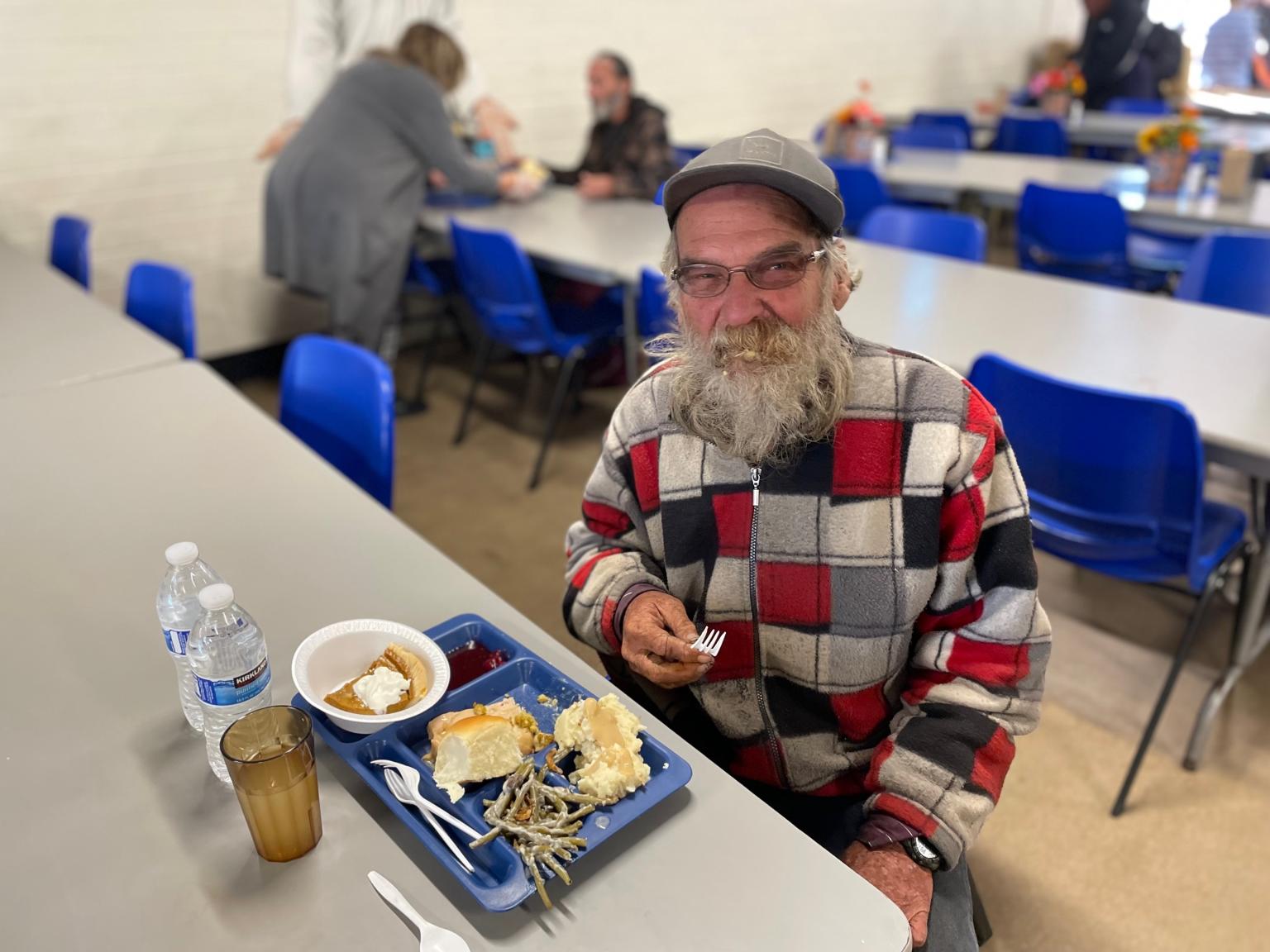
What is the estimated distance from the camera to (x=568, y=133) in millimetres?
5047

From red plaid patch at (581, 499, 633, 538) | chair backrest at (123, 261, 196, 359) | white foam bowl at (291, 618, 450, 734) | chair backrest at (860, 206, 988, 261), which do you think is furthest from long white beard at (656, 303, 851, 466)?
chair backrest at (860, 206, 988, 261)

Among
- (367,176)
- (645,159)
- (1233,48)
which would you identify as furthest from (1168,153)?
(1233,48)

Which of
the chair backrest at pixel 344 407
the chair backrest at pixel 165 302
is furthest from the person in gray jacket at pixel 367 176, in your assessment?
the chair backrest at pixel 344 407

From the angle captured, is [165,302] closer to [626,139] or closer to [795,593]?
[626,139]

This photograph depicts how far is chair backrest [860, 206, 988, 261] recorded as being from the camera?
3043 millimetres

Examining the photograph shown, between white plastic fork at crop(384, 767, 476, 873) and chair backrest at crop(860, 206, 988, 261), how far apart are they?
2.70 meters

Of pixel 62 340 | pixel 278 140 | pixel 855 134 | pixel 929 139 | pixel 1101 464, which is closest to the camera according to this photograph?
pixel 1101 464

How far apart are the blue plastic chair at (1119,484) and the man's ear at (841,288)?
70cm

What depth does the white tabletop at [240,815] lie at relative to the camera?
2.65 ft

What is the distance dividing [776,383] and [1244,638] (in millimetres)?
1452

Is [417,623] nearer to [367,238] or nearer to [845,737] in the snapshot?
[845,737]

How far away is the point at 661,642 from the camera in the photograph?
1101 millimetres

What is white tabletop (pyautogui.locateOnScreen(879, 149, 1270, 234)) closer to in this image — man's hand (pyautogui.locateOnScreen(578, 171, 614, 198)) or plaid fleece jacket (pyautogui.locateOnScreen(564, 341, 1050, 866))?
man's hand (pyautogui.locateOnScreen(578, 171, 614, 198))

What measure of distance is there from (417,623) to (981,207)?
19.4ft
